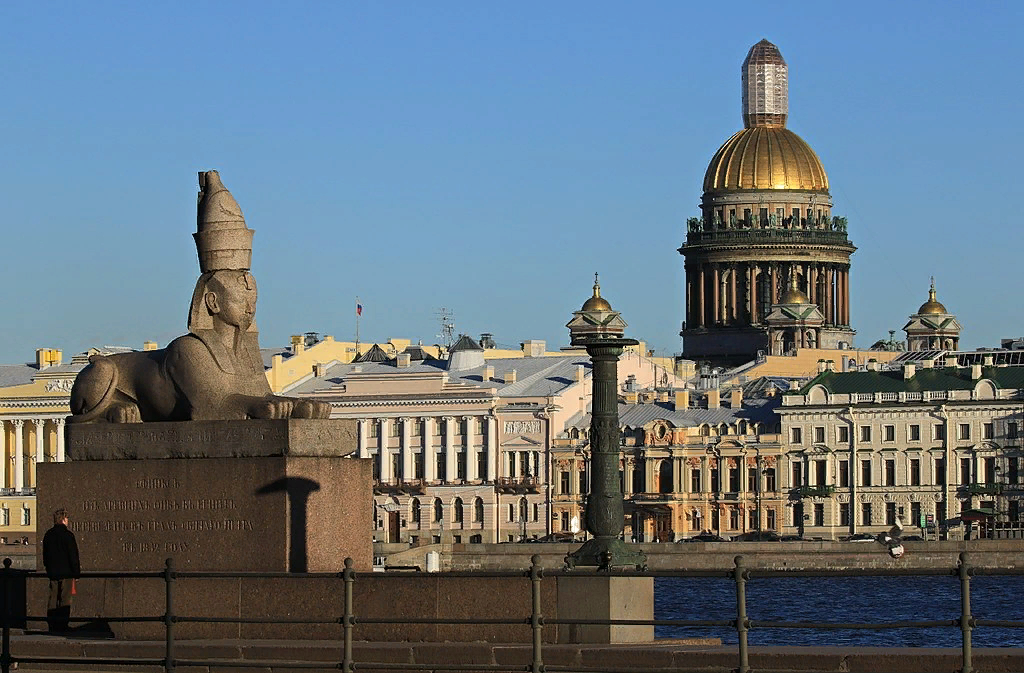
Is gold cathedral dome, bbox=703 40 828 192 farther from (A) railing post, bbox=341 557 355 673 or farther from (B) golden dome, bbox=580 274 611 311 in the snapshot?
(A) railing post, bbox=341 557 355 673

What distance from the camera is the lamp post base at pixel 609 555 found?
19.2 m

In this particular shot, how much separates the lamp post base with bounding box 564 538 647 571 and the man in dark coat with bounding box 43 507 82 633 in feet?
10.5

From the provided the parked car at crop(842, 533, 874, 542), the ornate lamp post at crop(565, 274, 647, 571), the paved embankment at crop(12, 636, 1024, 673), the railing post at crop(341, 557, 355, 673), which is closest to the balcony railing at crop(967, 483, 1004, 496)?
the parked car at crop(842, 533, 874, 542)

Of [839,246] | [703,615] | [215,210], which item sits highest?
[839,246]

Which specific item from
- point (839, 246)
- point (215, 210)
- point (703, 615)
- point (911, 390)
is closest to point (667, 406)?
point (911, 390)

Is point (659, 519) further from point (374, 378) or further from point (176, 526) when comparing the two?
point (176, 526)

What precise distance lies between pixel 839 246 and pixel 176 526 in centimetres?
9932

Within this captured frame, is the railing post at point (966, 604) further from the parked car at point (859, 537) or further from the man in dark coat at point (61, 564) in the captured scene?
the parked car at point (859, 537)

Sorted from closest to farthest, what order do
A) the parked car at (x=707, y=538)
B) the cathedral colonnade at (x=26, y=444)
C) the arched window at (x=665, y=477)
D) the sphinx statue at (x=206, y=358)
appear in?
the sphinx statue at (x=206, y=358) → the parked car at (x=707, y=538) → the arched window at (x=665, y=477) → the cathedral colonnade at (x=26, y=444)

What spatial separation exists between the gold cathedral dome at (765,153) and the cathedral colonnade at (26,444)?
32541 millimetres

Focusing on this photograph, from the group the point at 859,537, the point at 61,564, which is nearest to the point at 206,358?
the point at 61,564

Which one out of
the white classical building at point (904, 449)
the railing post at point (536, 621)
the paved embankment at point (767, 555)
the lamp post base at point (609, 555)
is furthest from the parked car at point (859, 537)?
the railing post at point (536, 621)

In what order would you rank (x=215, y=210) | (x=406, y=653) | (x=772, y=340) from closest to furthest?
(x=406, y=653) < (x=215, y=210) < (x=772, y=340)

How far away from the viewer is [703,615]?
4997 centimetres
